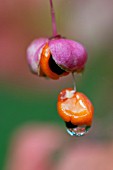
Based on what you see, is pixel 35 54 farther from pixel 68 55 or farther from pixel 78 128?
pixel 78 128

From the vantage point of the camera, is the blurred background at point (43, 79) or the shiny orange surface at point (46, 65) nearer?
the shiny orange surface at point (46, 65)

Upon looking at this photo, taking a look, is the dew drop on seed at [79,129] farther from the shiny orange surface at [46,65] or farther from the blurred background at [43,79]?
the blurred background at [43,79]

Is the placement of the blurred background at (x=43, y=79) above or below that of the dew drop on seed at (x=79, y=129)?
below

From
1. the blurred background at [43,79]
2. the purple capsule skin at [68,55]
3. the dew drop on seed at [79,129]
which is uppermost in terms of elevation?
the purple capsule skin at [68,55]

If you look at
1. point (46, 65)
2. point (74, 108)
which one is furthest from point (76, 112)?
point (46, 65)

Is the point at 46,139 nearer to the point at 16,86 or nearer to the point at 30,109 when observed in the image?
the point at 30,109

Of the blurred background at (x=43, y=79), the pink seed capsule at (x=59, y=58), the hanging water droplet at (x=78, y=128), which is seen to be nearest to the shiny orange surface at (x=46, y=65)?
the pink seed capsule at (x=59, y=58)
